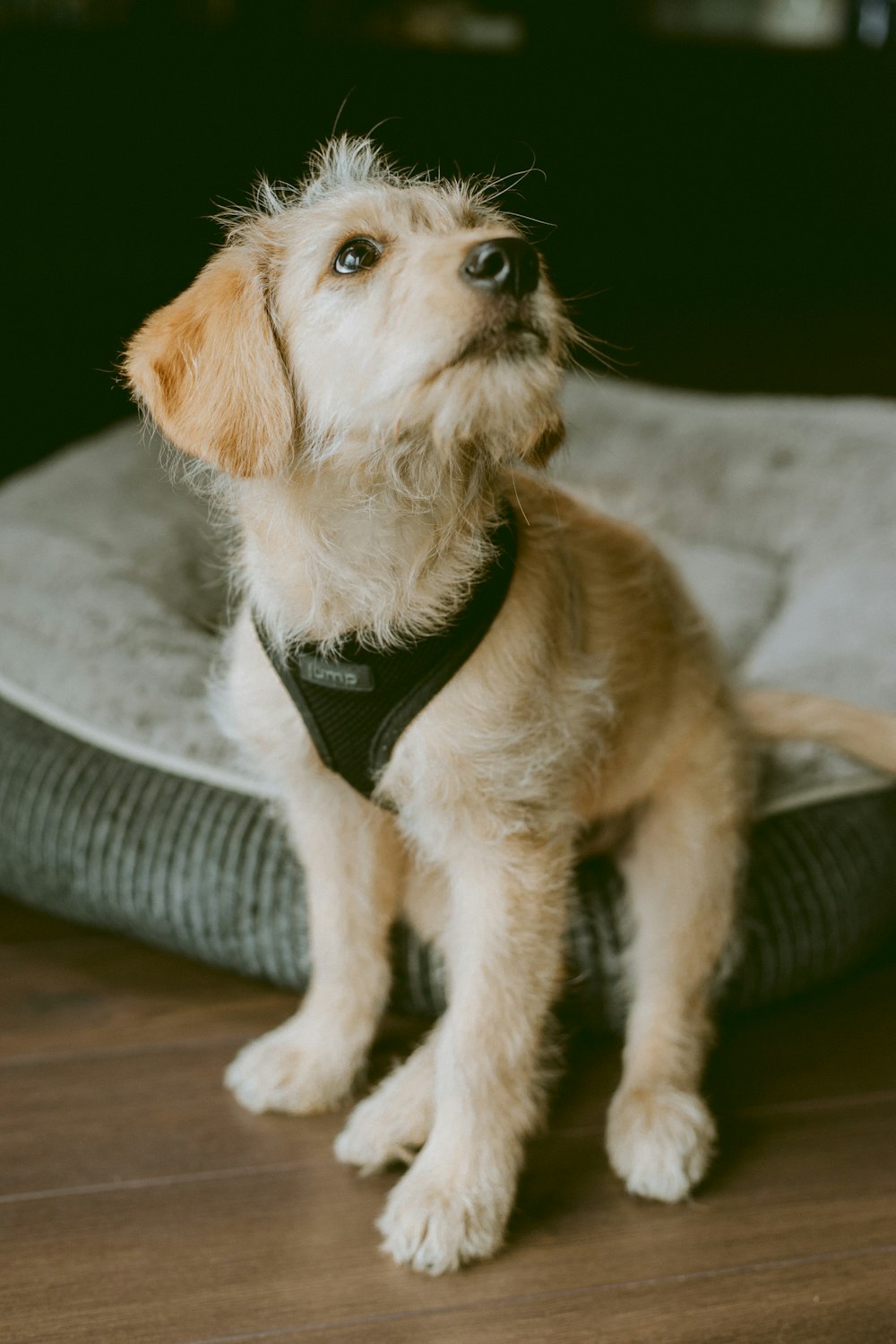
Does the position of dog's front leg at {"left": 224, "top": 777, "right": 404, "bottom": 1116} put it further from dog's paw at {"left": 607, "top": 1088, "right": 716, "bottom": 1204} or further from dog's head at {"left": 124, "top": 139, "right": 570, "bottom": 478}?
dog's head at {"left": 124, "top": 139, "right": 570, "bottom": 478}

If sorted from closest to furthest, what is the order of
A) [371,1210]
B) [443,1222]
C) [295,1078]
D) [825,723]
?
1. [443,1222]
2. [371,1210]
3. [295,1078]
4. [825,723]

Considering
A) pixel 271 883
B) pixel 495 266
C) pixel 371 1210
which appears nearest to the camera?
pixel 495 266

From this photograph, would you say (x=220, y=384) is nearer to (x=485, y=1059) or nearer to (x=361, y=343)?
(x=361, y=343)

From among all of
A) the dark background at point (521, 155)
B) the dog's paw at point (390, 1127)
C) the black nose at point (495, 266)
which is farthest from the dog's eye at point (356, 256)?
the dark background at point (521, 155)

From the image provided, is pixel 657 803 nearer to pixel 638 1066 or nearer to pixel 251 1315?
pixel 638 1066

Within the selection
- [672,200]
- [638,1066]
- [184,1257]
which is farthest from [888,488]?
[672,200]

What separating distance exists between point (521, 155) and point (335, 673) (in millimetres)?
3736

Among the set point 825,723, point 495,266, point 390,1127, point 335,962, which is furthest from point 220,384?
point 825,723

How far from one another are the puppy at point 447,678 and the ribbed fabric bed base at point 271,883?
0.25 ft

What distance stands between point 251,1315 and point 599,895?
676mm

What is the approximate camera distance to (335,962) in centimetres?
165

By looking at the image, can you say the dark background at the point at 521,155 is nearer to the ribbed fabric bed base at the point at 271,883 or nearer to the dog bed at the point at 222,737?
the dog bed at the point at 222,737

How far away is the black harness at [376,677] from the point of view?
1400 mm

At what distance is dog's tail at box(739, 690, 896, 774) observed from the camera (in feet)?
6.15
